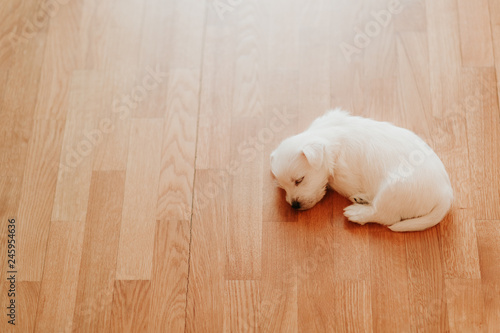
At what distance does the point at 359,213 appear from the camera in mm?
2416

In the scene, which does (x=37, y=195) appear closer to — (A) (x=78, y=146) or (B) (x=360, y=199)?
(A) (x=78, y=146)

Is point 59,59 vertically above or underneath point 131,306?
above

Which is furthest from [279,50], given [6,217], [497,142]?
[6,217]

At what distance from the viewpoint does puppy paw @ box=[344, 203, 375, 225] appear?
239 centimetres

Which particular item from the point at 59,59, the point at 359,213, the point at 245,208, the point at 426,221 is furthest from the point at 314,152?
the point at 59,59

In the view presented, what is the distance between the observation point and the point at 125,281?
2.46m

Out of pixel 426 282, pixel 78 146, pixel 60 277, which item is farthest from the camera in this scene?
pixel 78 146

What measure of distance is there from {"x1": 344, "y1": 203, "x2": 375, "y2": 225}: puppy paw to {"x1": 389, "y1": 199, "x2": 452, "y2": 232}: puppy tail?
0.13 metres

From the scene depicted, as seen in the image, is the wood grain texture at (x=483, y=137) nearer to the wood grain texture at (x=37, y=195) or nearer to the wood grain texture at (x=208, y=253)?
the wood grain texture at (x=208, y=253)

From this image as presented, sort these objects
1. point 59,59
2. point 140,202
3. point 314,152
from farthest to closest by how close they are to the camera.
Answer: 1. point 59,59
2. point 140,202
3. point 314,152

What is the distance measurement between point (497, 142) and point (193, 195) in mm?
1620

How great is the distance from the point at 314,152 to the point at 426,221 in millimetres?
646

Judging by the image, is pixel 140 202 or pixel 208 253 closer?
pixel 208 253

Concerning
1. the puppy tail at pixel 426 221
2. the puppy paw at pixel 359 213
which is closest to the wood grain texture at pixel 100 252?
the puppy paw at pixel 359 213
